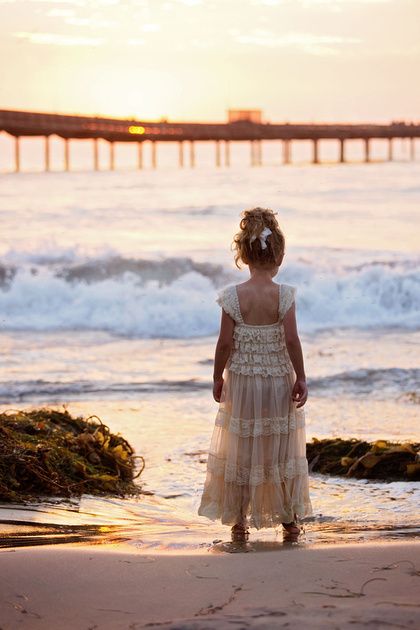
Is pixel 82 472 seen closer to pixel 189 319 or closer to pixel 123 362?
pixel 123 362

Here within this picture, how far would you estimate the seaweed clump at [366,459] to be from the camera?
574 cm

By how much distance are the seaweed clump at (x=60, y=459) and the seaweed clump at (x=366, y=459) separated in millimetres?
971

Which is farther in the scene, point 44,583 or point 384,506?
point 384,506

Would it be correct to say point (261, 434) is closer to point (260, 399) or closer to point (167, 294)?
point (260, 399)

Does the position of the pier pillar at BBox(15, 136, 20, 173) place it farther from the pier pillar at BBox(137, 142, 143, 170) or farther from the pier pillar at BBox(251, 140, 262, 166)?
the pier pillar at BBox(251, 140, 262, 166)

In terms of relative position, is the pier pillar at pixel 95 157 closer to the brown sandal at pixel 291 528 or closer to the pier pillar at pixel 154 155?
the pier pillar at pixel 154 155

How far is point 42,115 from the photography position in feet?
165

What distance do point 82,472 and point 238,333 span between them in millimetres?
1357

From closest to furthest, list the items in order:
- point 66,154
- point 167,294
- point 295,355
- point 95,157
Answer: point 295,355, point 167,294, point 66,154, point 95,157

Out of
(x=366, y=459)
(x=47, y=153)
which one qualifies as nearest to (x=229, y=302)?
(x=366, y=459)

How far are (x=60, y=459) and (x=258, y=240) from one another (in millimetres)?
1658

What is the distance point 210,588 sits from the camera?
323 centimetres

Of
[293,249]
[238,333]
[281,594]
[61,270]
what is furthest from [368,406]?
[293,249]

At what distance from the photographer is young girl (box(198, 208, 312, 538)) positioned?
14.4 feet
